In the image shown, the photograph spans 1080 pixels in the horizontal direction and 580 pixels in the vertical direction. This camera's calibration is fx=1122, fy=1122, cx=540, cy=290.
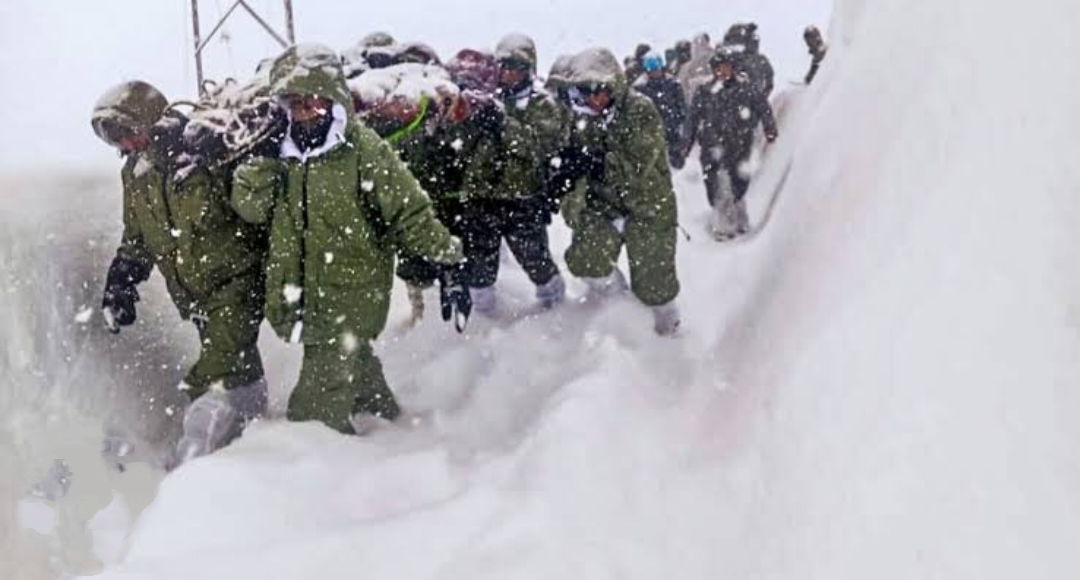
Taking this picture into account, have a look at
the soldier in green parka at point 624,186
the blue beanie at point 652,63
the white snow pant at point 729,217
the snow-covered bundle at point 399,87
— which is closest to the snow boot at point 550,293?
the soldier in green parka at point 624,186

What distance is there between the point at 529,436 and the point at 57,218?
6723 millimetres

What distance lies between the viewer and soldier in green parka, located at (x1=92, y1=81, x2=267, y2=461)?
473 cm

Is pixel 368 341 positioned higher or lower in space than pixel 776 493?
lower

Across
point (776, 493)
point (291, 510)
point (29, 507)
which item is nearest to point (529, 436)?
point (291, 510)

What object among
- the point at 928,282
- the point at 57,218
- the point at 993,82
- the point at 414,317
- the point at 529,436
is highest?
the point at 993,82

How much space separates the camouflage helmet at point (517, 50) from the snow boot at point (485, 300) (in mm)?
1295

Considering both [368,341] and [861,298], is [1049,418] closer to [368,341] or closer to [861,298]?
[861,298]

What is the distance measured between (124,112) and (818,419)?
3167mm

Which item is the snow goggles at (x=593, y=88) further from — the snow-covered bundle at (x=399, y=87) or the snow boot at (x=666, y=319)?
the snow boot at (x=666, y=319)

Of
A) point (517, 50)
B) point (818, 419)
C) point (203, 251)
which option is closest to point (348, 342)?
point (203, 251)

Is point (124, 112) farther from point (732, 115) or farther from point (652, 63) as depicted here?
point (652, 63)

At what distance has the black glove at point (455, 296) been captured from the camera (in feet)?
19.4

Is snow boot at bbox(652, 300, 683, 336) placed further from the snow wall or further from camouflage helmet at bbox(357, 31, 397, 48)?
camouflage helmet at bbox(357, 31, 397, 48)

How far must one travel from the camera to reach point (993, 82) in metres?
3.24
